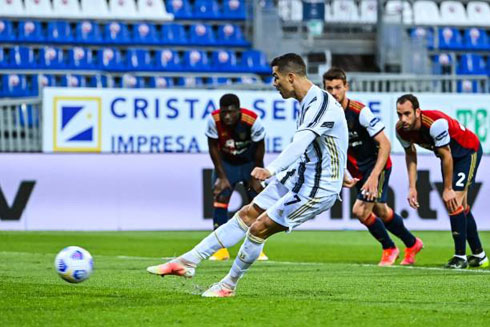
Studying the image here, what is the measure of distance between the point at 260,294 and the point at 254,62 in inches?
817

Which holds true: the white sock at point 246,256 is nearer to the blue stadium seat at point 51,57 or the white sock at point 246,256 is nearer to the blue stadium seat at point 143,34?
the blue stadium seat at point 51,57

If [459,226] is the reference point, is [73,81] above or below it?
below

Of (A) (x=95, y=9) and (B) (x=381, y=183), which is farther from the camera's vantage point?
(A) (x=95, y=9)

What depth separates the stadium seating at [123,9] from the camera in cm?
3022

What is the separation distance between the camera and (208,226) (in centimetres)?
2012

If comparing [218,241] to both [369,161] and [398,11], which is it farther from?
[398,11]

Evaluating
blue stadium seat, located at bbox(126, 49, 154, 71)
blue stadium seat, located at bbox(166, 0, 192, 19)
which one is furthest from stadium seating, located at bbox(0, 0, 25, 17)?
blue stadium seat, located at bbox(166, 0, 192, 19)

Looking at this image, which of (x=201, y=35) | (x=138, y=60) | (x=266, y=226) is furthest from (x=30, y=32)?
(x=266, y=226)

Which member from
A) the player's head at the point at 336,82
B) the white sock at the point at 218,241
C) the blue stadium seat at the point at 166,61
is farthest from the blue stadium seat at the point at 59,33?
the white sock at the point at 218,241

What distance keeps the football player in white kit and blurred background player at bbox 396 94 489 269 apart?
10.9 ft

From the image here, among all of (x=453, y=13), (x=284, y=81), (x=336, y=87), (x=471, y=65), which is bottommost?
(x=471, y=65)

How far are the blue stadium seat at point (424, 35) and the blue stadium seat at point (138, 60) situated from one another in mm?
7534

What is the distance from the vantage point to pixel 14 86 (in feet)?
86.6

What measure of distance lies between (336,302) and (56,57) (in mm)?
21289
